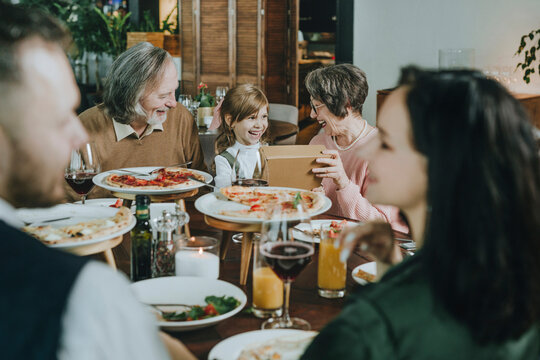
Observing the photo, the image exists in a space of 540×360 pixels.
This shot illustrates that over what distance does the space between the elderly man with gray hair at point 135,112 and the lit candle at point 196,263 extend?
4.26 feet

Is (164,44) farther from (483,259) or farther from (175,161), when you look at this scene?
(483,259)

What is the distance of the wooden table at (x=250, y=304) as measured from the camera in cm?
108

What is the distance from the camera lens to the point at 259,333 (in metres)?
1.03

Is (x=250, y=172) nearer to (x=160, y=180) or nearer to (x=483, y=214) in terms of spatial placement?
(x=160, y=180)

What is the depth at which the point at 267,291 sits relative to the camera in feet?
3.96

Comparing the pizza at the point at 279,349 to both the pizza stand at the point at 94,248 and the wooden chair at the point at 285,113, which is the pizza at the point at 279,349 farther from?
the wooden chair at the point at 285,113

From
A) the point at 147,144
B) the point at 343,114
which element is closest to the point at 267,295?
the point at 343,114

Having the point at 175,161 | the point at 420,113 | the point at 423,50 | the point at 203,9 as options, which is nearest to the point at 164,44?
the point at 203,9

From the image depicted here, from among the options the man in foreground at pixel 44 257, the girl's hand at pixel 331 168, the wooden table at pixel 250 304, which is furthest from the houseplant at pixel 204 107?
the man in foreground at pixel 44 257

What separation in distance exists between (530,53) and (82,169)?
10.6 ft

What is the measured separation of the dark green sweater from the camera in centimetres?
65

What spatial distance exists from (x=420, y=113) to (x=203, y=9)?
294 inches

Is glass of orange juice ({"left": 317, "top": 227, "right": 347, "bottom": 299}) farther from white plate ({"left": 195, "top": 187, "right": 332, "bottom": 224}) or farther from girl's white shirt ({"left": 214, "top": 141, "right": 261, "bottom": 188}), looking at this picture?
girl's white shirt ({"left": 214, "top": 141, "right": 261, "bottom": 188})

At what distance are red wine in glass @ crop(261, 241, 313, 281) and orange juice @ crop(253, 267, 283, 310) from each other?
3.0 inches
